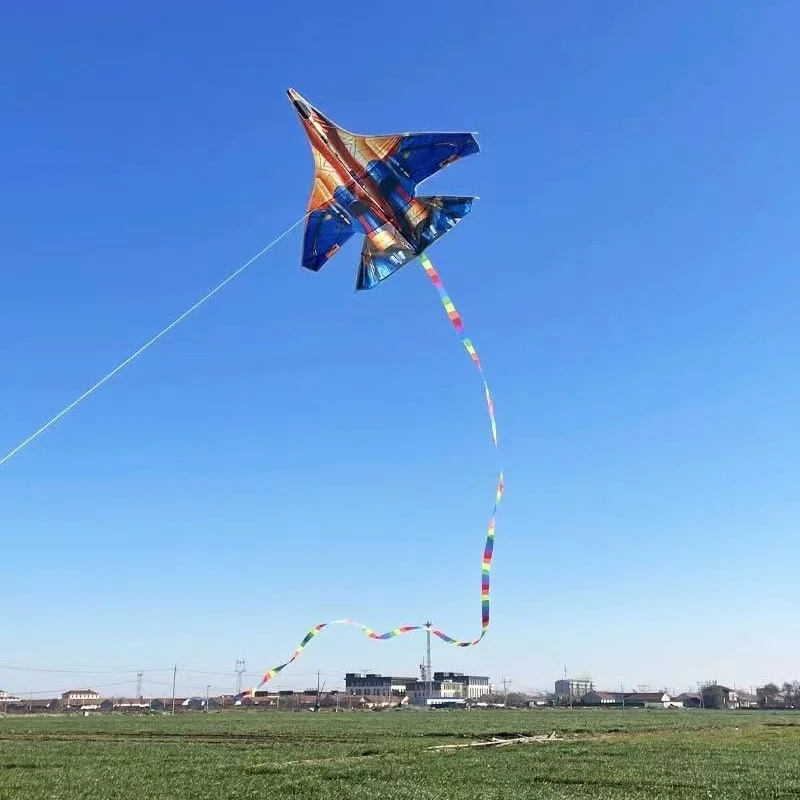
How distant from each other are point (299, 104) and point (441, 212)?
4927mm

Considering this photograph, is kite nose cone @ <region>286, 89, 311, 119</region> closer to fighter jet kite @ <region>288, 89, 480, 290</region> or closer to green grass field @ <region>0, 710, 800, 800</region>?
fighter jet kite @ <region>288, 89, 480, 290</region>

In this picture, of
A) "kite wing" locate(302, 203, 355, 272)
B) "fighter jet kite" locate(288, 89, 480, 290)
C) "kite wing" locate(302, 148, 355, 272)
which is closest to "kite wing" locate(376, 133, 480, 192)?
"fighter jet kite" locate(288, 89, 480, 290)

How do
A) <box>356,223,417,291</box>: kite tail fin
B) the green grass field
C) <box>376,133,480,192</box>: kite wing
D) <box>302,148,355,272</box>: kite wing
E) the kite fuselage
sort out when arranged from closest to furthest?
<box>376,133,480,192</box>: kite wing < the kite fuselage < <box>302,148,355,272</box>: kite wing < the green grass field < <box>356,223,417,291</box>: kite tail fin

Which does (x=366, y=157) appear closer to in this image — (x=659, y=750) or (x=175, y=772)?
(x=175, y=772)

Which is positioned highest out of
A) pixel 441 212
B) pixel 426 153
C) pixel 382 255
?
pixel 426 153

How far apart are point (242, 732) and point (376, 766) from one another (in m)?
29.8

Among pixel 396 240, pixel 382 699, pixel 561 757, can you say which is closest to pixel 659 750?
pixel 561 757

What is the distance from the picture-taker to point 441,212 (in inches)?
848

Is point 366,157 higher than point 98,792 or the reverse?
higher

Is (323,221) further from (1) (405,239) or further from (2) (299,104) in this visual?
(2) (299,104)

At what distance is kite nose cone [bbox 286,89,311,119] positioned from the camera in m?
20.4

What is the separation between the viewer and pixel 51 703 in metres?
189

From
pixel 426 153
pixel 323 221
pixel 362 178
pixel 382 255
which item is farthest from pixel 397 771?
pixel 426 153

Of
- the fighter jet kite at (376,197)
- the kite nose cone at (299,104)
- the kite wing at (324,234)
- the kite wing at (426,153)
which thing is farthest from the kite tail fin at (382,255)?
the kite nose cone at (299,104)
